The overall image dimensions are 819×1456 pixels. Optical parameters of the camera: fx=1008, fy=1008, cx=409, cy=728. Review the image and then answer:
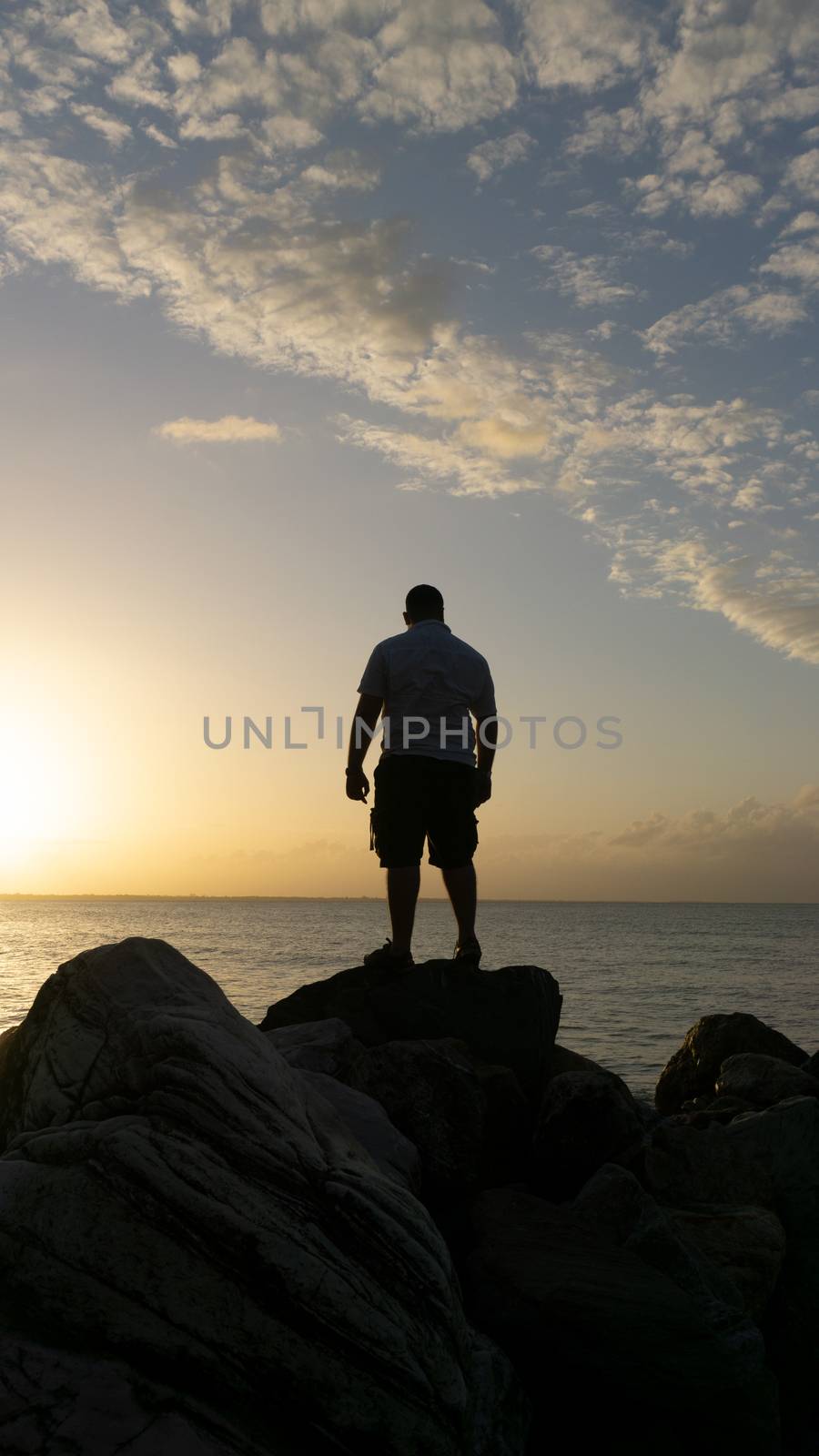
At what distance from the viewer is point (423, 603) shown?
822cm

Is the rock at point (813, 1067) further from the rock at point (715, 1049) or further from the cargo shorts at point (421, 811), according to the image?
the cargo shorts at point (421, 811)

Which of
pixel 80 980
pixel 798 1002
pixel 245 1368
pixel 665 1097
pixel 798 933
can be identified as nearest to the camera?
pixel 245 1368

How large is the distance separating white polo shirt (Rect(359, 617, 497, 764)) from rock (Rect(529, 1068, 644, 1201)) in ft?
8.53

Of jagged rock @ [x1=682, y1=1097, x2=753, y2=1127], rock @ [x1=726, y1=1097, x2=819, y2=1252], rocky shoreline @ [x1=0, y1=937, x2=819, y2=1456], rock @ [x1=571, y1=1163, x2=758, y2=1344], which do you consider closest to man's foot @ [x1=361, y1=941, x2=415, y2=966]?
rocky shoreline @ [x1=0, y1=937, x2=819, y2=1456]

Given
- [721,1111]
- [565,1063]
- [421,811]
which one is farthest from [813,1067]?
[421,811]

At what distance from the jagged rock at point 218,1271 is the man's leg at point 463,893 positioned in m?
3.74

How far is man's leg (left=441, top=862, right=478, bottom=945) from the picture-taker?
7.84 m

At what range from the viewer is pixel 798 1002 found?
3356cm

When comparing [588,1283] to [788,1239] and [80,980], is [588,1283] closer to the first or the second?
[788,1239]

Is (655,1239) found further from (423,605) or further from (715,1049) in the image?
(715,1049)

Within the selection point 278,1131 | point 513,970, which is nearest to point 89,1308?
point 278,1131

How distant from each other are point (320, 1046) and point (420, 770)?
2.35 meters

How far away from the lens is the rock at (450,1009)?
7.40m

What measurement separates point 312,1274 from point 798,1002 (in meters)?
33.7
